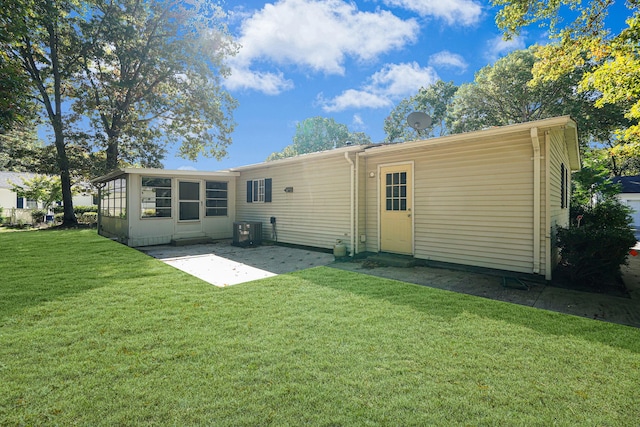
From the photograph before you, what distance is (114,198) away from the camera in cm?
1073

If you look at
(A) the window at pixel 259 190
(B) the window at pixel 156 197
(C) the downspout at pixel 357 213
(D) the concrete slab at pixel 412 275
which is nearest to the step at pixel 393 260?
(D) the concrete slab at pixel 412 275

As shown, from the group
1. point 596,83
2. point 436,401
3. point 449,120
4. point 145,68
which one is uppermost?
point 145,68

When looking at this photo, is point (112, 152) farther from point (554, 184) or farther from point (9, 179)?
point (554, 184)

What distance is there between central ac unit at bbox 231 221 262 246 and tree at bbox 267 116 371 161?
28.2 m

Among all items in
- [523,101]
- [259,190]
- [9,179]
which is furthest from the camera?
[9,179]

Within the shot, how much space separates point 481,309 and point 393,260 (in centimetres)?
269

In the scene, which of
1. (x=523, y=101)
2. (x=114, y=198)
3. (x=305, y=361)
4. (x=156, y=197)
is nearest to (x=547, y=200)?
(x=305, y=361)

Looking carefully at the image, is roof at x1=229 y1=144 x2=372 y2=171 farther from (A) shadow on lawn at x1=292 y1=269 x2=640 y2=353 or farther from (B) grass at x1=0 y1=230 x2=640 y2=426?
(B) grass at x1=0 y1=230 x2=640 y2=426

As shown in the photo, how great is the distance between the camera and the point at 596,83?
6.85 meters

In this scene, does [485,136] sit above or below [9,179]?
below

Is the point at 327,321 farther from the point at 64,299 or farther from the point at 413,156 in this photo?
the point at 413,156

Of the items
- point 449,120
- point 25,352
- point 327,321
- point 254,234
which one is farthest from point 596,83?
point 449,120

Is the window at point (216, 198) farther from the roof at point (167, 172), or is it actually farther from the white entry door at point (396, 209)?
the white entry door at point (396, 209)

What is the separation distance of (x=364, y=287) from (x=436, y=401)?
2688 millimetres
